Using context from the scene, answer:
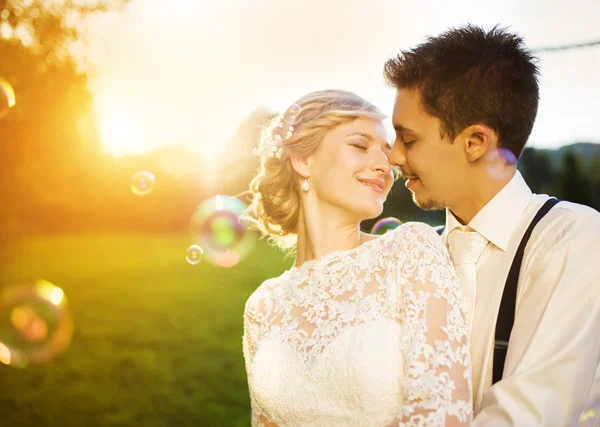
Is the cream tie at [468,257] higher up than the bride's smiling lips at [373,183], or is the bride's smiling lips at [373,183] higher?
the bride's smiling lips at [373,183]

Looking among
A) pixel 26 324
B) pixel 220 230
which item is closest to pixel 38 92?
pixel 26 324

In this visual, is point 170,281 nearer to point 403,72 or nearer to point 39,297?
point 39,297

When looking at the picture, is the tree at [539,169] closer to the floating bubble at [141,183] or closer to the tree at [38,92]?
the floating bubble at [141,183]

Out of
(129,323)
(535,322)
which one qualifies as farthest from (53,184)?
(535,322)

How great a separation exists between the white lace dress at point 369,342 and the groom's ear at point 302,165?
52 cm

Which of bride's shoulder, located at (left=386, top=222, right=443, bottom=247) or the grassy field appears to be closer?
bride's shoulder, located at (left=386, top=222, right=443, bottom=247)

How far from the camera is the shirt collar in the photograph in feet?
7.91

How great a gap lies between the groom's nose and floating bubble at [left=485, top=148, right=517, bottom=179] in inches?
15.6

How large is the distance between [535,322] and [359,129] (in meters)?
1.42

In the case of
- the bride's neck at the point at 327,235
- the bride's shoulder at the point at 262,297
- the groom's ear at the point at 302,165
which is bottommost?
the bride's shoulder at the point at 262,297

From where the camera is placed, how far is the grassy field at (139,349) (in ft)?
27.6

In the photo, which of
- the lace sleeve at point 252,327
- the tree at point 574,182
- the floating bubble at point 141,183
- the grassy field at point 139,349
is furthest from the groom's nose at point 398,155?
the tree at point 574,182

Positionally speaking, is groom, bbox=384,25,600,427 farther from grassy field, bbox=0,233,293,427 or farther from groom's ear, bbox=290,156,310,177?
→ grassy field, bbox=0,233,293,427

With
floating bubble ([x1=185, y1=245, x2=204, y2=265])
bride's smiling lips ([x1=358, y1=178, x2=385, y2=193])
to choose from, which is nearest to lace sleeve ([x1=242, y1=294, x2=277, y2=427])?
bride's smiling lips ([x1=358, y1=178, x2=385, y2=193])
